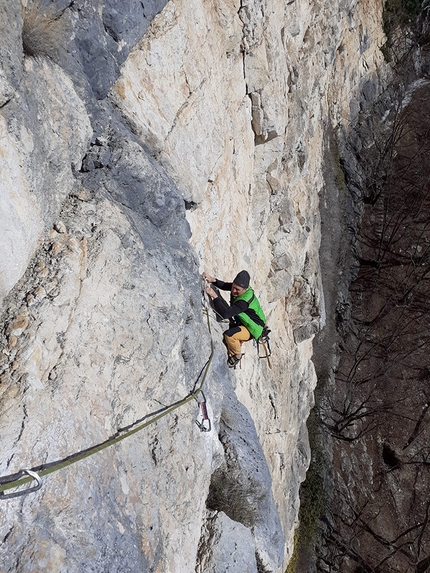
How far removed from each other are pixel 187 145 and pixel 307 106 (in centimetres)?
721

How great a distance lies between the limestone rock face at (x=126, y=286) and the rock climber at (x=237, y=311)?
284 millimetres

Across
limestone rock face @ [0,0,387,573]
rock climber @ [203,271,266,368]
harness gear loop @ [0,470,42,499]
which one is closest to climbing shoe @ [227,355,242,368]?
rock climber @ [203,271,266,368]

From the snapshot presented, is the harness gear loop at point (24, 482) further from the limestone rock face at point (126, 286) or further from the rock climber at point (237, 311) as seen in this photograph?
the rock climber at point (237, 311)

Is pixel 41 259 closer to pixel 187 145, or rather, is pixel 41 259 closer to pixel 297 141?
pixel 187 145

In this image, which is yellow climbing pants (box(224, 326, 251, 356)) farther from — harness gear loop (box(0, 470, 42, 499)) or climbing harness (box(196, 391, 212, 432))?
harness gear loop (box(0, 470, 42, 499))

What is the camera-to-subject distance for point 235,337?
22.6 ft

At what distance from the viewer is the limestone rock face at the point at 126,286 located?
3350 millimetres

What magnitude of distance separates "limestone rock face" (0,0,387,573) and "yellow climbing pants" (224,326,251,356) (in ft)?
0.55

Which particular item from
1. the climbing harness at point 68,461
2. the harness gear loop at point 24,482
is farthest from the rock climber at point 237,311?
the harness gear loop at point 24,482

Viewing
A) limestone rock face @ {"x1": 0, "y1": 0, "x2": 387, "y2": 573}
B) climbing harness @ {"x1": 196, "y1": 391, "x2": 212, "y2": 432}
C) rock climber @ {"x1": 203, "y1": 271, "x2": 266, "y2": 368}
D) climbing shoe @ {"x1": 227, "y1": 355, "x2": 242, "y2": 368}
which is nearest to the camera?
limestone rock face @ {"x1": 0, "y1": 0, "x2": 387, "y2": 573}

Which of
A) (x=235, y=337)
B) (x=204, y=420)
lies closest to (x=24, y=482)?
(x=204, y=420)

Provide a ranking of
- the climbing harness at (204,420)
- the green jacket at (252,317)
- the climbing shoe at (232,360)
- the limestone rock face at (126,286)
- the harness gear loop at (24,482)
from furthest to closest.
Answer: the climbing shoe at (232,360), the green jacket at (252,317), the climbing harness at (204,420), the limestone rock face at (126,286), the harness gear loop at (24,482)

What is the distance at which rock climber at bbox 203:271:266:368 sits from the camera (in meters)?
6.53

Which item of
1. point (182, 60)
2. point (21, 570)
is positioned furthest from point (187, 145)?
point (21, 570)
